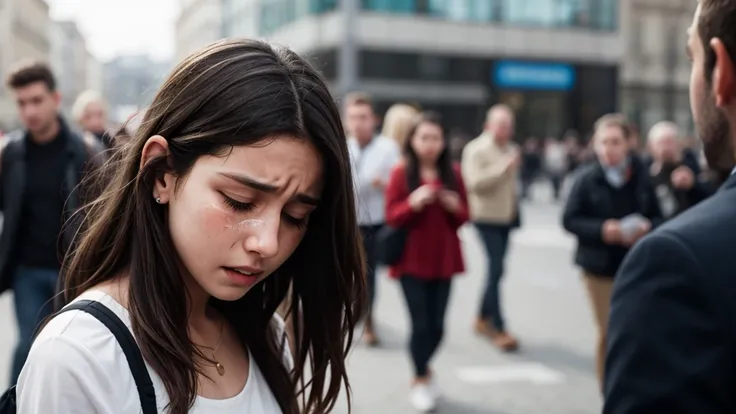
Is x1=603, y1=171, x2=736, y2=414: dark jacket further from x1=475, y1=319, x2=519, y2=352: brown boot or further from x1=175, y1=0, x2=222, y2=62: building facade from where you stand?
x1=175, y1=0, x2=222, y2=62: building facade

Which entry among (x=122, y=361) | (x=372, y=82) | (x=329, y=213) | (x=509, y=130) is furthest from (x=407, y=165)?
(x=372, y=82)

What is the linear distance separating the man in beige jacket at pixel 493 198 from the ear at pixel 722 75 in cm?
605

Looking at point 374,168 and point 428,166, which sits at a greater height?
point 428,166

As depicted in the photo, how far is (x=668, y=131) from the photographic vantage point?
810 centimetres

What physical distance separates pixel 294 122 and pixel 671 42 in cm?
4621

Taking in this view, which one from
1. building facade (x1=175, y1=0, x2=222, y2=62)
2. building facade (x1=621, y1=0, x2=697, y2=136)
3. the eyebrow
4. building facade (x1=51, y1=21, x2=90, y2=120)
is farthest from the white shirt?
building facade (x1=51, y1=21, x2=90, y2=120)

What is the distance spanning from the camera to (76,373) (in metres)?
1.41

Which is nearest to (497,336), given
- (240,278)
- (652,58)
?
(240,278)

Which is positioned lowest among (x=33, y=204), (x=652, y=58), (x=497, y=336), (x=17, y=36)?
(x=652, y=58)

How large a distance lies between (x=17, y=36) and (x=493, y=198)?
→ 73.1m

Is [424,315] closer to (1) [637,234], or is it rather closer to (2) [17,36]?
(1) [637,234]

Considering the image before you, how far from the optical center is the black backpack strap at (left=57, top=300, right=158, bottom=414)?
1.48 metres

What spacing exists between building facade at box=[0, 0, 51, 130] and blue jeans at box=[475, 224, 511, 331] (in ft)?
175

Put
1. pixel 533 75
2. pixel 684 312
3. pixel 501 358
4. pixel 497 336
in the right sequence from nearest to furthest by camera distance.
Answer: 1. pixel 684 312
2. pixel 501 358
3. pixel 497 336
4. pixel 533 75
